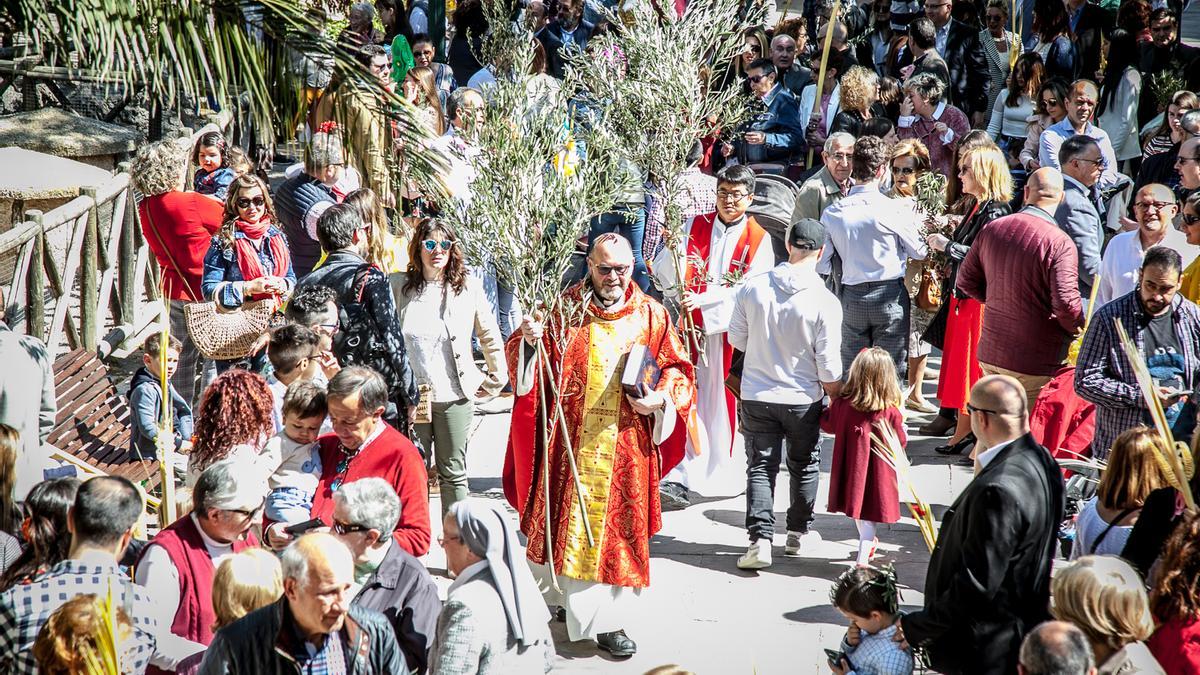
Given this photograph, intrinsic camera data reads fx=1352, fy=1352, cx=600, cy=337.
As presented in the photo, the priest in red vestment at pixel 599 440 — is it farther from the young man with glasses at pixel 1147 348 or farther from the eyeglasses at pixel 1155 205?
the eyeglasses at pixel 1155 205

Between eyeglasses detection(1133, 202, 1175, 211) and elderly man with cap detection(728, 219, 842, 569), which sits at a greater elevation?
eyeglasses detection(1133, 202, 1175, 211)

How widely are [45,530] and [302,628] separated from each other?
1237 millimetres

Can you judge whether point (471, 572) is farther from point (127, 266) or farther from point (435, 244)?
point (127, 266)

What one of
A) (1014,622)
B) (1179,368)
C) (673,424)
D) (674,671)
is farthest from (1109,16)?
(674,671)

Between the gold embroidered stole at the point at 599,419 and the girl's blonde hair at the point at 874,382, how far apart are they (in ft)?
4.26

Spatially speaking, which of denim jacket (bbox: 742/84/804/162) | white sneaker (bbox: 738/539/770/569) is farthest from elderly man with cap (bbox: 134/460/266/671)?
denim jacket (bbox: 742/84/804/162)

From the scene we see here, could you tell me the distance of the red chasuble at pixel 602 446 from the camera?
643 centimetres

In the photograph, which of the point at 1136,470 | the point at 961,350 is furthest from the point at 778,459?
the point at 1136,470

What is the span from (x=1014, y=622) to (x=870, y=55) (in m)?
11.6

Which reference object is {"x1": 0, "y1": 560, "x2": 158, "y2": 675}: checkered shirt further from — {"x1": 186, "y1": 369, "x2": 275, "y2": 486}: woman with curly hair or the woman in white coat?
the woman in white coat

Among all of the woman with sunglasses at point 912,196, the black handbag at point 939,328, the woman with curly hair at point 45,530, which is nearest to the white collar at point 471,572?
the woman with curly hair at point 45,530

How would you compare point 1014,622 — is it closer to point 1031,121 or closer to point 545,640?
point 545,640

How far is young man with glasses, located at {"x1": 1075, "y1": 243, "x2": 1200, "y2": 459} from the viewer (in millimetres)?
6414

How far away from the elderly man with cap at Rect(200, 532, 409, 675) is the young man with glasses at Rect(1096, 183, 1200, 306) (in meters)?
5.35
